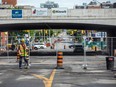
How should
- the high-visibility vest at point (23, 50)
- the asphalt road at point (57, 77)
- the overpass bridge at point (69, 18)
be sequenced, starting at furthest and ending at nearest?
the overpass bridge at point (69, 18) < the high-visibility vest at point (23, 50) < the asphalt road at point (57, 77)

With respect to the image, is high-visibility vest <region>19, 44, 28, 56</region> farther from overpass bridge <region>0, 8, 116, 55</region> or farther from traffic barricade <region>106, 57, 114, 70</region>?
overpass bridge <region>0, 8, 116, 55</region>

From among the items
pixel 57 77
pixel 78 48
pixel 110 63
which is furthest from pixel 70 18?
pixel 57 77

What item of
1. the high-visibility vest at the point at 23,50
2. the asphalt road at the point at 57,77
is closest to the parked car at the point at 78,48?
the high-visibility vest at the point at 23,50

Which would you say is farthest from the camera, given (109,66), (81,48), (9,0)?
(9,0)

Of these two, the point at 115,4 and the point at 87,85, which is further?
the point at 115,4

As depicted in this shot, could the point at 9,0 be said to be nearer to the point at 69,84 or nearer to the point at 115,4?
the point at 115,4

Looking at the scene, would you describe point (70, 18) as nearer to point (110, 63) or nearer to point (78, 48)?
point (78, 48)

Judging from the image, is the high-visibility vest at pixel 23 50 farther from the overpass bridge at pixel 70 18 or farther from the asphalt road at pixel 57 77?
the overpass bridge at pixel 70 18

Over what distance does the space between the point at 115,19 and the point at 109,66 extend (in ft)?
93.4

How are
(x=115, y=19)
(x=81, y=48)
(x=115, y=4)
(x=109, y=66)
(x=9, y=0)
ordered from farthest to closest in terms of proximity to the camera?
(x=9, y=0) < (x=115, y=4) < (x=81, y=48) < (x=115, y=19) < (x=109, y=66)

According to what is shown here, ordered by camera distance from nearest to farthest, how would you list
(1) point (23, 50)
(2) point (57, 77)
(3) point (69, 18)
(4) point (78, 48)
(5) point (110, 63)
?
(2) point (57, 77)
(5) point (110, 63)
(1) point (23, 50)
(3) point (69, 18)
(4) point (78, 48)

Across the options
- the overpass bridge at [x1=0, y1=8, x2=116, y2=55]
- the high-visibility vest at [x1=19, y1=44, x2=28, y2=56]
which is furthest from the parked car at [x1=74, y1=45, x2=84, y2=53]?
the high-visibility vest at [x1=19, y1=44, x2=28, y2=56]

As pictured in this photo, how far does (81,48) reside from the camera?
60000 mm

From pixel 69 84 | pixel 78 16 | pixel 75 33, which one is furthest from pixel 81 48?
pixel 75 33
